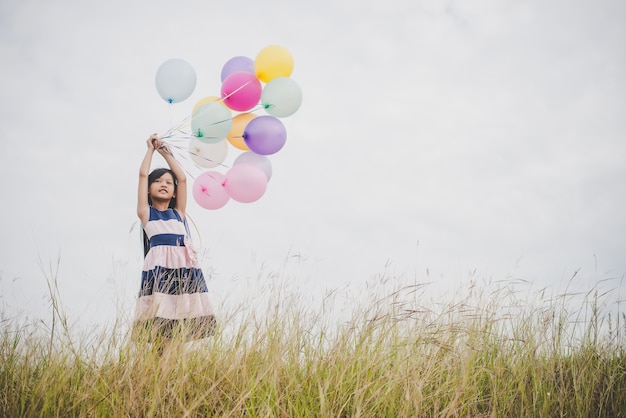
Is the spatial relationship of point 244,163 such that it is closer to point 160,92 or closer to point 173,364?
point 160,92

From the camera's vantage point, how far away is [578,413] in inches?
90.1

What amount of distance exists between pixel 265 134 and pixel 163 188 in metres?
0.92

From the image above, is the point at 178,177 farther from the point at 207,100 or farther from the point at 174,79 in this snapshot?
the point at 174,79

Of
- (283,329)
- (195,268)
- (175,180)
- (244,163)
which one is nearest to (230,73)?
(244,163)

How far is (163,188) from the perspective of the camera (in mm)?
3500

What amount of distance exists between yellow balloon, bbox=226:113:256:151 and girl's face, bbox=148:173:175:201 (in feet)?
2.14

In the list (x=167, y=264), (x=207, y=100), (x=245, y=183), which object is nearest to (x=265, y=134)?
(x=245, y=183)

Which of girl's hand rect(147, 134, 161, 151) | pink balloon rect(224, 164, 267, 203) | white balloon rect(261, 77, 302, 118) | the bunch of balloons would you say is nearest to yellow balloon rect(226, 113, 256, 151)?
the bunch of balloons

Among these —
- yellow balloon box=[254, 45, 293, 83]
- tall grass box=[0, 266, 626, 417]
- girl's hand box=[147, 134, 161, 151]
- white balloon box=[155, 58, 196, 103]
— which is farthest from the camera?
yellow balloon box=[254, 45, 293, 83]

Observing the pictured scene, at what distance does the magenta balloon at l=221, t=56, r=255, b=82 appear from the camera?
411 cm

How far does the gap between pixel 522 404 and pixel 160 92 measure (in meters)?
3.48

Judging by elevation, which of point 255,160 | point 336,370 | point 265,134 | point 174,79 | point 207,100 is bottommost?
point 336,370

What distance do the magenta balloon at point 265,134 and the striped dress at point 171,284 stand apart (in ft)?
2.85

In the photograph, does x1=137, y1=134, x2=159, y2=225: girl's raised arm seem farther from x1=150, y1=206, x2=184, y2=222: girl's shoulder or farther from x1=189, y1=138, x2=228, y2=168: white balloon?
x1=189, y1=138, x2=228, y2=168: white balloon
